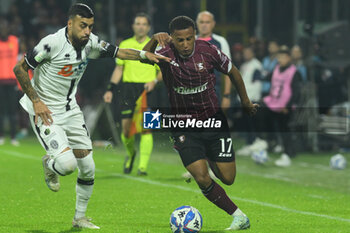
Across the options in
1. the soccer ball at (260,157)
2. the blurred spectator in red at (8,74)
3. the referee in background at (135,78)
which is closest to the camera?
the referee in background at (135,78)

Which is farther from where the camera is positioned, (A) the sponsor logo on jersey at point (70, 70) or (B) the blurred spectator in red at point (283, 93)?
(B) the blurred spectator in red at point (283, 93)

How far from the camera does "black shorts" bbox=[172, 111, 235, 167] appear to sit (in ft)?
27.1

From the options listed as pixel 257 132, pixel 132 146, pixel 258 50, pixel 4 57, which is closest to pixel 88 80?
pixel 4 57

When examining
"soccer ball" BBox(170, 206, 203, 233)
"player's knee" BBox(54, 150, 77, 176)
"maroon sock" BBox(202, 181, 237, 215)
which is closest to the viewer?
"player's knee" BBox(54, 150, 77, 176)

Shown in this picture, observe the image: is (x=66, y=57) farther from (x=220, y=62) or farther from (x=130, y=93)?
(x=130, y=93)

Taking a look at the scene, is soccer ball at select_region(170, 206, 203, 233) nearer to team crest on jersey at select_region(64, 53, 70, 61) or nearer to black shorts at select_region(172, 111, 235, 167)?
black shorts at select_region(172, 111, 235, 167)

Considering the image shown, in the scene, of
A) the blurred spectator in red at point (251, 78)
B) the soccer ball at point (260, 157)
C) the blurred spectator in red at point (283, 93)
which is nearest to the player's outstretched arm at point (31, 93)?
the soccer ball at point (260, 157)

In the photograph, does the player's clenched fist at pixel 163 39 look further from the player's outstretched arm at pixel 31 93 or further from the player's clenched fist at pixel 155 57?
the player's outstretched arm at pixel 31 93

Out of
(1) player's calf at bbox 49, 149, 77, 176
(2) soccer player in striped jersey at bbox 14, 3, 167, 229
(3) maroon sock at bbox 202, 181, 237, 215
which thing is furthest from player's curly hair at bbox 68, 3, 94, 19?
(3) maroon sock at bbox 202, 181, 237, 215

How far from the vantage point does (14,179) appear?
1255 cm

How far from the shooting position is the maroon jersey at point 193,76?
830 cm

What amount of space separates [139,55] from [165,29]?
1537 cm

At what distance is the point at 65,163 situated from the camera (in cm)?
770

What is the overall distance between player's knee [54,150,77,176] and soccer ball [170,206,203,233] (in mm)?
1100
